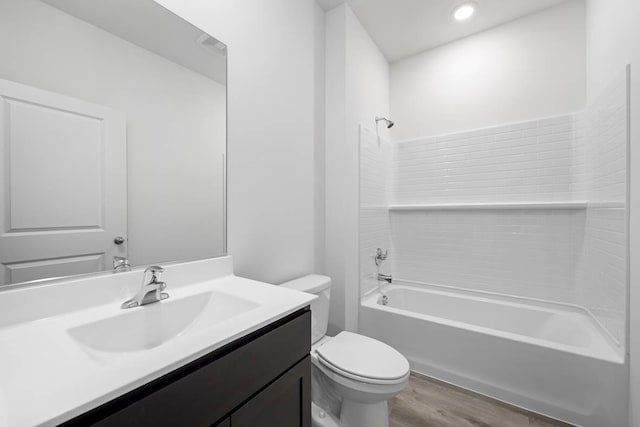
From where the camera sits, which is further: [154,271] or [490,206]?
[490,206]

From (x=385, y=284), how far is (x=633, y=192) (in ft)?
5.51

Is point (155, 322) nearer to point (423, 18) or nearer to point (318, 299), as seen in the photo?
point (318, 299)

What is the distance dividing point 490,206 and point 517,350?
1075 millimetres

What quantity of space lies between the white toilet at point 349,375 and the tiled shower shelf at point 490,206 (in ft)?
4.37

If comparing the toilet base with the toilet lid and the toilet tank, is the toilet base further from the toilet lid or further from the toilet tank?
the toilet tank

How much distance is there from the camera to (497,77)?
7.27 feet

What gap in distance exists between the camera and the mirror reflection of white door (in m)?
0.72

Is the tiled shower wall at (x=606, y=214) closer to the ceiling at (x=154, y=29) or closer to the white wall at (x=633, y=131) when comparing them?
the white wall at (x=633, y=131)

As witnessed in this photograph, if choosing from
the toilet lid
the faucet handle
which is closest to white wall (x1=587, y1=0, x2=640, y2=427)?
the toilet lid

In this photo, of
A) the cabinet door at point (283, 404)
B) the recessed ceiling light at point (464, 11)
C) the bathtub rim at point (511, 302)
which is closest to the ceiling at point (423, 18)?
the recessed ceiling light at point (464, 11)

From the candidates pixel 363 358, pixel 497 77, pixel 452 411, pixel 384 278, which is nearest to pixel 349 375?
pixel 363 358

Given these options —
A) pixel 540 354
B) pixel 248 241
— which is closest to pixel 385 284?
pixel 540 354

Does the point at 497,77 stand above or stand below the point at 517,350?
above

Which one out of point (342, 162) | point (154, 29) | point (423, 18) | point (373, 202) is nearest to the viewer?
point (154, 29)
